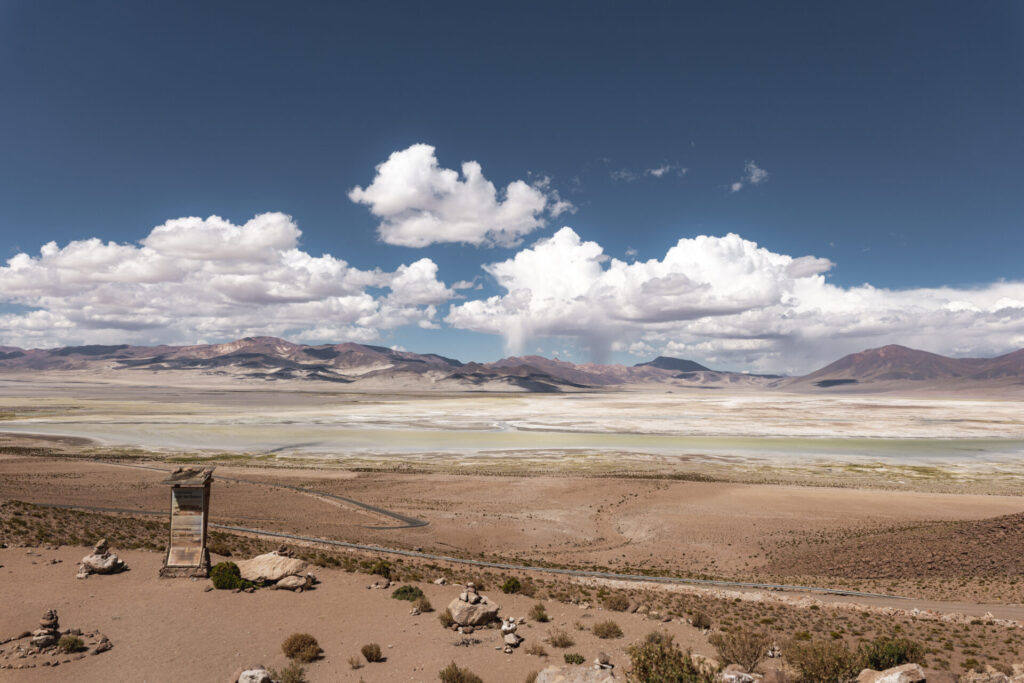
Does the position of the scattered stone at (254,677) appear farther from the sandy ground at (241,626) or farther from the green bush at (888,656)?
the green bush at (888,656)

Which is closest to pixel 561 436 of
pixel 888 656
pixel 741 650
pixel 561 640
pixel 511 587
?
pixel 511 587

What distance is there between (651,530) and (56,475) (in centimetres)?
5249

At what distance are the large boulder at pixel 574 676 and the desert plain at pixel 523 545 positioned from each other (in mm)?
1460

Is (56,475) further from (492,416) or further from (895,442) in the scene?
(895,442)

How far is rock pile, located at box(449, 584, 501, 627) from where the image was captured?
671 inches

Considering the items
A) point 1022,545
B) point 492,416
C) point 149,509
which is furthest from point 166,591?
point 492,416

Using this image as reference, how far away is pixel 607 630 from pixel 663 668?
419 cm

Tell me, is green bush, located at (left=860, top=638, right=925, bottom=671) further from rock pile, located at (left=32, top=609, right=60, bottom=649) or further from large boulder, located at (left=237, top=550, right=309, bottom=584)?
rock pile, located at (left=32, top=609, right=60, bottom=649)

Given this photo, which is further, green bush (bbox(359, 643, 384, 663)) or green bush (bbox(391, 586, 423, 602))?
green bush (bbox(391, 586, 423, 602))

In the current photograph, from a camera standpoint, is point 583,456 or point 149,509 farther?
point 583,456

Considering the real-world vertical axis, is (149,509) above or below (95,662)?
below

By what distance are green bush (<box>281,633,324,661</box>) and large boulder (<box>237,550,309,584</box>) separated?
192 inches

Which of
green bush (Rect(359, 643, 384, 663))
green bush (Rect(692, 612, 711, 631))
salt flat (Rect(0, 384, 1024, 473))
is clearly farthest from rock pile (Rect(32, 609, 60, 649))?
salt flat (Rect(0, 384, 1024, 473))

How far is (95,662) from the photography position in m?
14.5
